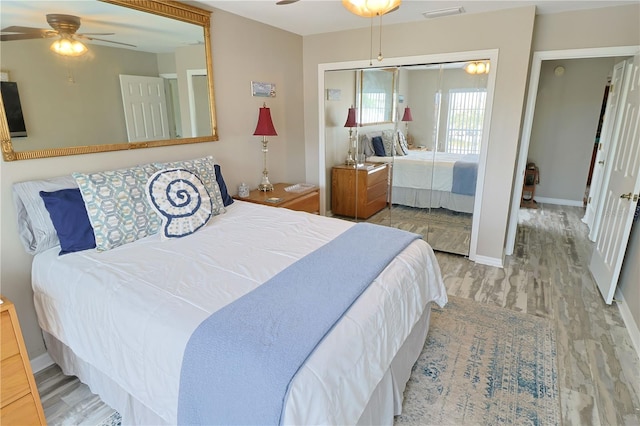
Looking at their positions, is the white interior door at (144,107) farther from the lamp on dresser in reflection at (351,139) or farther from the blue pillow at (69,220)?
the lamp on dresser in reflection at (351,139)

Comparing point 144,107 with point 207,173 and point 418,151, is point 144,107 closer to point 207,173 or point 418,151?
point 207,173

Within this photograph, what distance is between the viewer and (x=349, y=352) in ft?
4.11

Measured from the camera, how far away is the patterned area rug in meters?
1.79

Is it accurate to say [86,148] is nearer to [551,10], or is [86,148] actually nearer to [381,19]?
[381,19]

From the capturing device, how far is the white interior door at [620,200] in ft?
8.43

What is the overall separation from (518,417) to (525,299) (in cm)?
134

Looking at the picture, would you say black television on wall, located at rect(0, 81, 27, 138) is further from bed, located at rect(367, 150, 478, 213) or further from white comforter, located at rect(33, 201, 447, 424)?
bed, located at rect(367, 150, 478, 213)

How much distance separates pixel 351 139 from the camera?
175 inches

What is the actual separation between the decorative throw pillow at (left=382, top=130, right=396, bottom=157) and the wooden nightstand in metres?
1.05

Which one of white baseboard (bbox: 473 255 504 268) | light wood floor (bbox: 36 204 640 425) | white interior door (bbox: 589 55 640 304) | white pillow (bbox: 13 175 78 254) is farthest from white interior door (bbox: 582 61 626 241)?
white pillow (bbox: 13 175 78 254)

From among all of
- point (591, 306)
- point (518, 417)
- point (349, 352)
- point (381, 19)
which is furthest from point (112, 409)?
point (381, 19)

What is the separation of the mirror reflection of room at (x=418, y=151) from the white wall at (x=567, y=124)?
2.94 metres

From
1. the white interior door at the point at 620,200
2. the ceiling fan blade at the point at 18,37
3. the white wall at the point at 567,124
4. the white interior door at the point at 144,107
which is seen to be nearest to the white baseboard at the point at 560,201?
the white wall at the point at 567,124

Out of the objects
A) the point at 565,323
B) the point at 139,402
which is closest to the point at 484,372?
the point at 565,323
